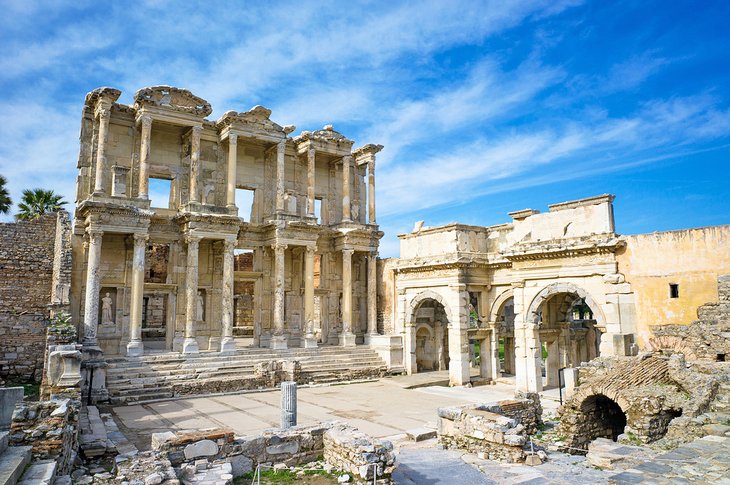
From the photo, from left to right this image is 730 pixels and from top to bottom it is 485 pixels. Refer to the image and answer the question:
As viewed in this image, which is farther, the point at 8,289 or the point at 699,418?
the point at 8,289

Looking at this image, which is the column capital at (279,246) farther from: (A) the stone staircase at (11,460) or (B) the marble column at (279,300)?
(A) the stone staircase at (11,460)

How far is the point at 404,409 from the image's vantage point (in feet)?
52.2

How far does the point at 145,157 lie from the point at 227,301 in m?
6.71

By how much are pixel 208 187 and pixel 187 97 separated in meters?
4.00

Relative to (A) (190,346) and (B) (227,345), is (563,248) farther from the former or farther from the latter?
(A) (190,346)

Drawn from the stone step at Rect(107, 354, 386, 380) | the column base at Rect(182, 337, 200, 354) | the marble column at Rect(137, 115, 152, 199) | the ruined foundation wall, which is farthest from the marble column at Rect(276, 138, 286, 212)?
the ruined foundation wall

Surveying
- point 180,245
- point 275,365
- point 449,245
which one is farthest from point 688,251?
point 180,245

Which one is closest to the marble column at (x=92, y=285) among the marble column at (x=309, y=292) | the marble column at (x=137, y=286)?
the marble column at (x=137, y=286)

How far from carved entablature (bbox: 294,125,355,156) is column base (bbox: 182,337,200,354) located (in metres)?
10.6

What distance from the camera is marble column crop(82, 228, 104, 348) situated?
1894 centimetres

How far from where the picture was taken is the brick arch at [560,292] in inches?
643

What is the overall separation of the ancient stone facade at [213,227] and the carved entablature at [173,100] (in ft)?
0.15

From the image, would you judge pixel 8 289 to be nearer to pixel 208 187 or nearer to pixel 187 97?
pixel 208 187

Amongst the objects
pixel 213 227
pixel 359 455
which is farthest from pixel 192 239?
pixel 359 455
